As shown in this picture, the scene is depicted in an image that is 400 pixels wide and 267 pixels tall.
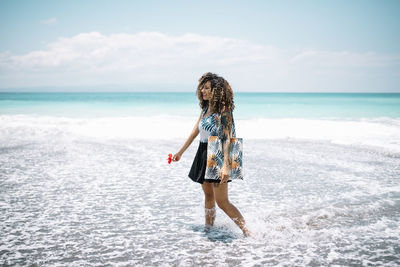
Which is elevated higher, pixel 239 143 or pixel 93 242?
pixel 239 143

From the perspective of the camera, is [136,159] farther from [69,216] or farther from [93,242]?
[93,242]

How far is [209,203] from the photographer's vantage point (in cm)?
414

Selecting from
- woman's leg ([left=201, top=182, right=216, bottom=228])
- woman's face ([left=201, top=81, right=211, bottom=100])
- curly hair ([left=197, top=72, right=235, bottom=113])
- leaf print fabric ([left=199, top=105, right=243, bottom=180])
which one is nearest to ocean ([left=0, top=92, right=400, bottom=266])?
woman's leg ([left=201, top=182, right=216, bottom=228])

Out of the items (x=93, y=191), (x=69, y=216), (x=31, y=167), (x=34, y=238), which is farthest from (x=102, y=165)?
(x=34, y=238)

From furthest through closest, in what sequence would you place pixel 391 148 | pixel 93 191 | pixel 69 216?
pixel 391 148, pixel 93 191, pixel 69 216

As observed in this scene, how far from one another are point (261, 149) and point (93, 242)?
303 inches

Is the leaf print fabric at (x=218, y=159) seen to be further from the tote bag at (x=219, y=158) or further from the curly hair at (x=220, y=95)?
the curly hair at (x=220, y=95)

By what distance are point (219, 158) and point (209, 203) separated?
86 cm

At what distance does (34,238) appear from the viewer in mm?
3957

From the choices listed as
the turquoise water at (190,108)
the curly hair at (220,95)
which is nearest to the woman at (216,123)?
the curly hair at (220,95)

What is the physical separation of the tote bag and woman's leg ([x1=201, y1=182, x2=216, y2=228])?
39 cm

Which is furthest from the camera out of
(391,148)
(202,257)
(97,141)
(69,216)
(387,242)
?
(97,141)

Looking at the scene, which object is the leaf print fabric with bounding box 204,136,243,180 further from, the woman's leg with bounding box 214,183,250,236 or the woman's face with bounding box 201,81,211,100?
the woman's face with bounding box 201,81,211,100

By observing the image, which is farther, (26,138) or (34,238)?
(26,138)
